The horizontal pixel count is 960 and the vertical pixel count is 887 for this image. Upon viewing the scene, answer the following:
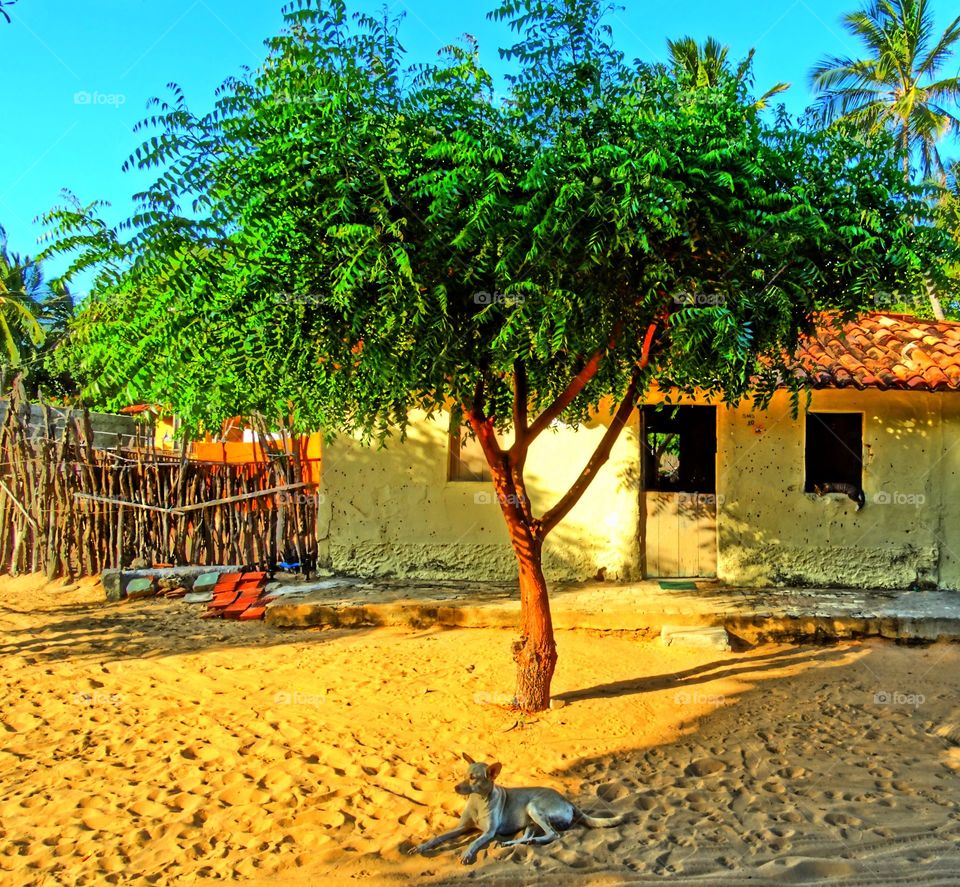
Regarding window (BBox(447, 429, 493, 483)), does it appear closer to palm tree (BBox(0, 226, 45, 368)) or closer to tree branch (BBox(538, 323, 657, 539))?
tree branch (BBox(538, 323, 657, 539))

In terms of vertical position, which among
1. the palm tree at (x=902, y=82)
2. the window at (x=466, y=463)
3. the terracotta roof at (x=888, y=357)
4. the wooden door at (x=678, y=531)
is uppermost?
the palm tree at (x=902, y=82)

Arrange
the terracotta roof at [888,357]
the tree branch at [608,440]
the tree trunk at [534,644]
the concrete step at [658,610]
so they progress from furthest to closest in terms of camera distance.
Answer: the terracotta roof at [888,357] → the concrete step at [658,610] → the tree trunk at [534,644] → the tree branch at [608,440]

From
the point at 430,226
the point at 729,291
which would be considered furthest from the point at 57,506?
the point at 729,291

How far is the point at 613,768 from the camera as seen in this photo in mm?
5113

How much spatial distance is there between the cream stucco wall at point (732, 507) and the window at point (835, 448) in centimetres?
33

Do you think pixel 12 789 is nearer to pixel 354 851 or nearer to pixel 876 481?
pixel 354 851

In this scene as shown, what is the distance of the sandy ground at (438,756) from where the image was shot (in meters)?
3.77

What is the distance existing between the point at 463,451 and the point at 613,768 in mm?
5844

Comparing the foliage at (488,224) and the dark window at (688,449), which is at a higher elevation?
the foliage at (488,224)

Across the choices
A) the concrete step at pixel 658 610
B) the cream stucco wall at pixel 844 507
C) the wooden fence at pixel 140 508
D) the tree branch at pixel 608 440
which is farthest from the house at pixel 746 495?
the tree branch at pixel 608 440

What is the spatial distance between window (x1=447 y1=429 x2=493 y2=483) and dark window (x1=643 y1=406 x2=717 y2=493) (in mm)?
2404

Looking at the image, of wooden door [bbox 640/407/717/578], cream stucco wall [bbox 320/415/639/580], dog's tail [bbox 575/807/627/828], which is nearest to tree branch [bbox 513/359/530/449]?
dog's tail [bbox 575/807/627/828]

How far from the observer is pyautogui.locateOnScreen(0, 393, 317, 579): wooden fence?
10.6 meters

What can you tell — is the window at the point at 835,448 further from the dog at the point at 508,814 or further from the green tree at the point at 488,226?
the dog at the point at 508,814
